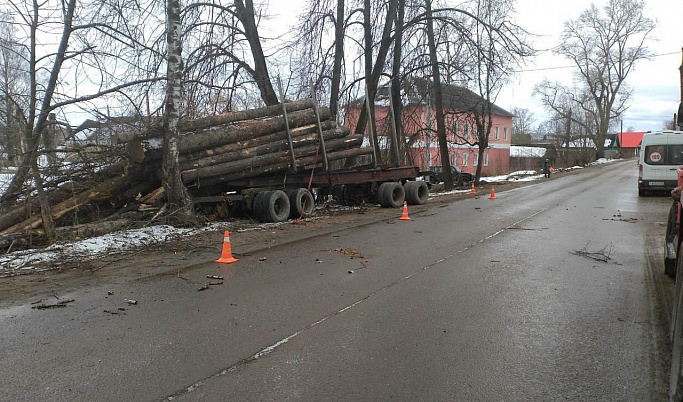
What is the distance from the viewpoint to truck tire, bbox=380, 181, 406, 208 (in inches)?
635

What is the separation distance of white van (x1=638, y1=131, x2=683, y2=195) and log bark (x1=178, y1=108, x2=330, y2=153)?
538 inches

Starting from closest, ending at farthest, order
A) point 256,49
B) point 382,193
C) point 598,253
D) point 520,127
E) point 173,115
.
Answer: point 598,253 < point 173,115 < point 382,193 < point 256,49 < point 520,127

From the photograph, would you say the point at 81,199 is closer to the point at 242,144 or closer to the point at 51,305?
the point at 242,144

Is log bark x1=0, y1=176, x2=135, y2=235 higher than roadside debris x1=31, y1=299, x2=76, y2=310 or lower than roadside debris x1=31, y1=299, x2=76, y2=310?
higher

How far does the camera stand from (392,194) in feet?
53.2

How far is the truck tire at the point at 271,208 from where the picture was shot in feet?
39.1

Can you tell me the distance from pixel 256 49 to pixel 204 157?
6619 millimetres

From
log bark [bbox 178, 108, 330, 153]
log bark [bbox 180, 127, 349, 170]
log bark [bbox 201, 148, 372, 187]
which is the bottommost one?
log bark [bbox 201, 148, 372, 187]

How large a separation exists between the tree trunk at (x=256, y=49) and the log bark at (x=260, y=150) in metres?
3.38

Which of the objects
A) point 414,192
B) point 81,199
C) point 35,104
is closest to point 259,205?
point 81,199

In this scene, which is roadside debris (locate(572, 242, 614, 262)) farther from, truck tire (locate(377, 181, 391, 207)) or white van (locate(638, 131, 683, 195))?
white van (locate(638, 131, 683, 195))

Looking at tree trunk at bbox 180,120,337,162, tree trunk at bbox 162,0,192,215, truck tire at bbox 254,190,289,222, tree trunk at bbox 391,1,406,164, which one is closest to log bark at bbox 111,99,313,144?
tree trunk at bbox 162,0,192,215

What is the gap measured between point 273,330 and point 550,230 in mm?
8044

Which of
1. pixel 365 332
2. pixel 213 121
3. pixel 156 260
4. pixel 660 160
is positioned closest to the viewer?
pixel 365 332
